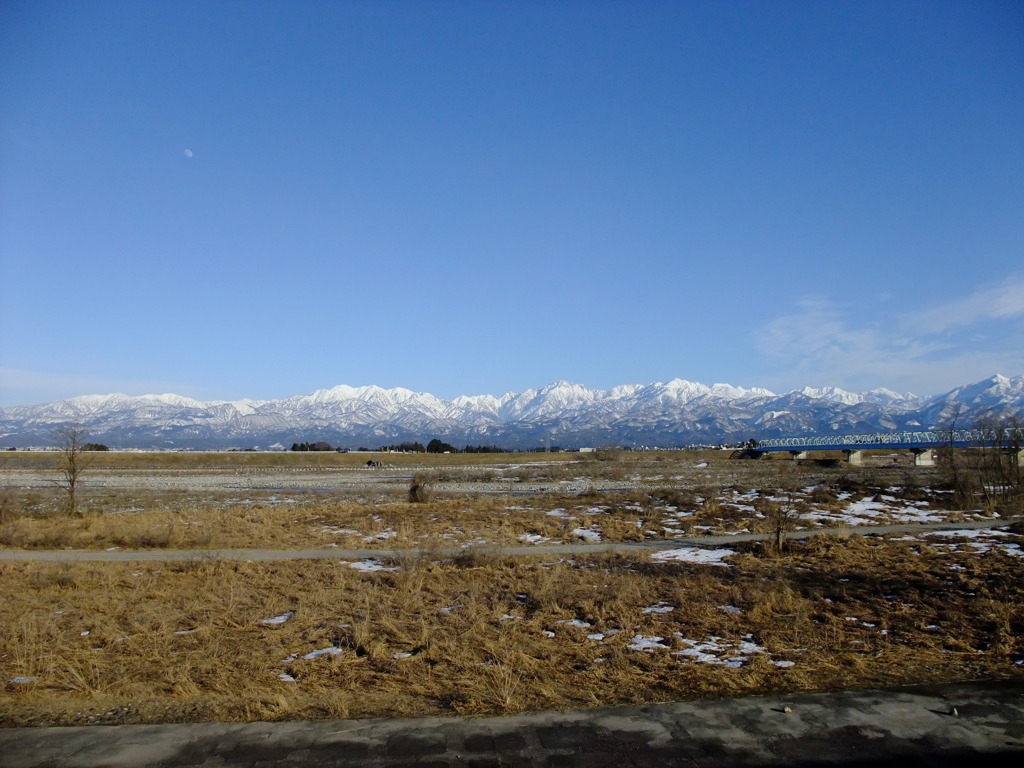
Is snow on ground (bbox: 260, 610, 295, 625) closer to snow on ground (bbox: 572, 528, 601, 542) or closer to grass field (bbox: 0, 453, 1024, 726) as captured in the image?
grass field (bbox: 0, 453, 1024, 726)

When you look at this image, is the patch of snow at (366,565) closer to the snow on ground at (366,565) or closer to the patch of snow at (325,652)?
the snow on ground at (366,565)

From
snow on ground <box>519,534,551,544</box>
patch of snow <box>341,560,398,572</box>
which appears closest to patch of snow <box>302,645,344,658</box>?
patch of snow <box>341,560,398,572</box>

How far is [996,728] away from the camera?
19.8ft

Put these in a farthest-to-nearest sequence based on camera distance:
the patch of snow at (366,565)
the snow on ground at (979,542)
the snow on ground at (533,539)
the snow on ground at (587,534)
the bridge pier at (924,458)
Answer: the bridge pier at (924,458) < the snow on ground at (587,534) < the snow on ground at (533,539) < the snow on ground at (979,542) < the patch of snow at (366,565)

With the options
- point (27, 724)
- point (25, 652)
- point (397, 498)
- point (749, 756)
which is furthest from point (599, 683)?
point (397, 498)

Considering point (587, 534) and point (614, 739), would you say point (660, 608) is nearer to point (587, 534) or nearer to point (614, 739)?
point (614, 739)

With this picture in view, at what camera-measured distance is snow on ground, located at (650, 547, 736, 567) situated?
54.1 ft

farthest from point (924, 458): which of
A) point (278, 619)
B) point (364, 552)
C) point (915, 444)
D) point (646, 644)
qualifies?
point (278, 619)

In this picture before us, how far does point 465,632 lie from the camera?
9.93 meters

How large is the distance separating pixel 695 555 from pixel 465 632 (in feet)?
30.4

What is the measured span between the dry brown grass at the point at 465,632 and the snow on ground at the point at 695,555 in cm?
99

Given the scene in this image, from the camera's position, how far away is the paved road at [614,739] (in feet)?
18.2

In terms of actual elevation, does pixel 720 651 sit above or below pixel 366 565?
above

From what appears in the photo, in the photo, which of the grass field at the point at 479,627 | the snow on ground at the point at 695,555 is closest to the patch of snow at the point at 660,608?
the grass field at the point at 479,627
